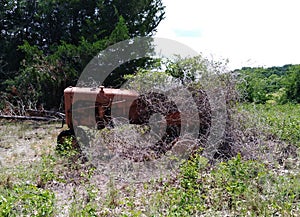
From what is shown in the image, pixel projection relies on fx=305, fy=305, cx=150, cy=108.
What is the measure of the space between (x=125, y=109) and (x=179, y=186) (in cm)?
171

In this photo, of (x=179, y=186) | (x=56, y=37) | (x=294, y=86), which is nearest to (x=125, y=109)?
(x=179, y=186)

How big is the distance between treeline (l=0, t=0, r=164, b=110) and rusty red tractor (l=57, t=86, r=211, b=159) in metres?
4.57

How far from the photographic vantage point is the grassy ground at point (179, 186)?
2.70 m

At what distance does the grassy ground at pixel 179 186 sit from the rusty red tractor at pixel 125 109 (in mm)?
618

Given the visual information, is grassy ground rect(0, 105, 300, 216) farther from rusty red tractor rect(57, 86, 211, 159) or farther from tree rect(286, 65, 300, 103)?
tree rect(286, 65, 300, 103)

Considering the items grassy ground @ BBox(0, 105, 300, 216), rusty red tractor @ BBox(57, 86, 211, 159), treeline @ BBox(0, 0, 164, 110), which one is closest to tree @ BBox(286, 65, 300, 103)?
treeline @ BBox(0, 0, 164, 110)

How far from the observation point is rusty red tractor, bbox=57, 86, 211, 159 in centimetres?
454

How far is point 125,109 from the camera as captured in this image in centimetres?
470

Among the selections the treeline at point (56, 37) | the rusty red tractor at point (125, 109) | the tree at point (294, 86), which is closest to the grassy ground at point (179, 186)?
the rusty red tractor at point (125, 109)

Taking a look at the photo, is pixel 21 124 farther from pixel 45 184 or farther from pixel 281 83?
pixel 281 83

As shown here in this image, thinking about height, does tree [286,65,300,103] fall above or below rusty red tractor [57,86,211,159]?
above

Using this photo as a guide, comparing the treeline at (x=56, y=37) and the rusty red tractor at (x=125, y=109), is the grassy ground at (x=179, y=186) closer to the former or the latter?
the rusty red tractor at (x=125, y=109)

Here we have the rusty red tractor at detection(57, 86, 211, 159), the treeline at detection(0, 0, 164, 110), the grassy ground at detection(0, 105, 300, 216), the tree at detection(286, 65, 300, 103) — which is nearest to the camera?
the grassy ground at detection(0, 105, 300, 216)

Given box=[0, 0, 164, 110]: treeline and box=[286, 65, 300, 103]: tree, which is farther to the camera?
box=[286, 65, 300, 103]: tree
